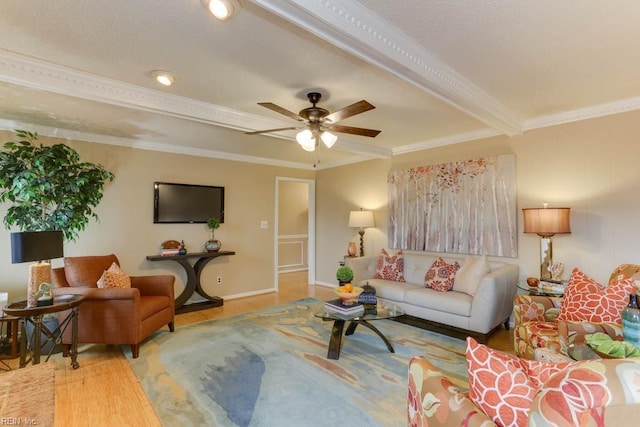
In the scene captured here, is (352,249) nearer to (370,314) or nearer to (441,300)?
(441,300)

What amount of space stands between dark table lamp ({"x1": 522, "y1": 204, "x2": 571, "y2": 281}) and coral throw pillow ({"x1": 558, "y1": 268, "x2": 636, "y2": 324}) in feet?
2.78

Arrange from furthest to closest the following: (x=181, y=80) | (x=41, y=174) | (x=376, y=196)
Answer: (x=376, y=196)
(x=41, y=174)
(x=181, y=80)

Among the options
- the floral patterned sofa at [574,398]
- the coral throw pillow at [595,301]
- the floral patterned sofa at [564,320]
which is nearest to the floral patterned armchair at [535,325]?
the floral patterned sofa at [564,320]

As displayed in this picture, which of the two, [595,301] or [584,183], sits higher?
[584,183]

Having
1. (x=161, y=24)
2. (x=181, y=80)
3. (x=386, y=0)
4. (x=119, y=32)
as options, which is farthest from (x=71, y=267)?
(x=386, y=0)

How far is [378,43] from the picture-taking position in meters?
1.90

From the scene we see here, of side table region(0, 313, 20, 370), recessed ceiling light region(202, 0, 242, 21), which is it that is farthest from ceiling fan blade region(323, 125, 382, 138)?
side table region(0, 313, 20, 370)

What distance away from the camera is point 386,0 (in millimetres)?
1681

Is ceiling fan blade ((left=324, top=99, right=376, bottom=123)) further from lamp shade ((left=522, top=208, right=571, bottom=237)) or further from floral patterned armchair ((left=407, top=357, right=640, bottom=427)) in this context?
lamp shade ((left=522, top=208, right=571, bottom=237))

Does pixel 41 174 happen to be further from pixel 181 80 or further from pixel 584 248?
pixel 584 248

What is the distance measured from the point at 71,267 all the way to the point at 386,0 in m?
3.69

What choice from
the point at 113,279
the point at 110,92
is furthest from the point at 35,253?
the point at 110,92

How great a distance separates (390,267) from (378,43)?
3143 mm

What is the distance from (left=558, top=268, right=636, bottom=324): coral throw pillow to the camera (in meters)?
2.09
